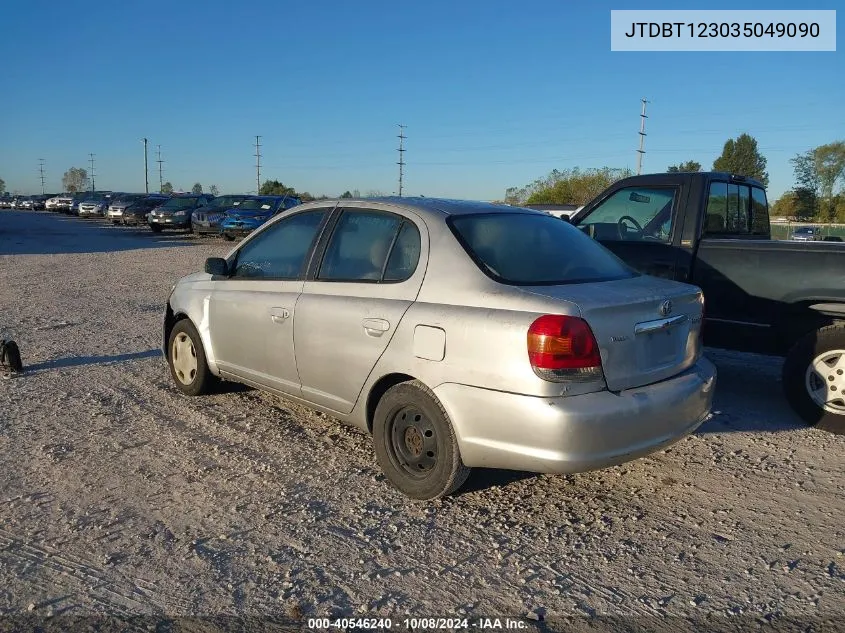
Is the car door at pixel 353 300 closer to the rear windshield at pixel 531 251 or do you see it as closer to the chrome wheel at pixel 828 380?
the rear windshield at pixel 531 251

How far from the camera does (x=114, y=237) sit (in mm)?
27938

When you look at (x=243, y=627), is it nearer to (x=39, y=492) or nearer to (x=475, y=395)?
(x=475, y=395)

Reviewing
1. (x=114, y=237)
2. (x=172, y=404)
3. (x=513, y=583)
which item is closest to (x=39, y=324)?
(x=172, y=404)

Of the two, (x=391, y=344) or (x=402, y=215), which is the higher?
(x=402, y=215)

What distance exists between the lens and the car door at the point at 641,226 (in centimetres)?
624

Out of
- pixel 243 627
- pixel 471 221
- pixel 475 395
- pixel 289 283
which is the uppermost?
pixel 471 221

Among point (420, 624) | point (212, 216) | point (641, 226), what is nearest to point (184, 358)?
point (420, 624)

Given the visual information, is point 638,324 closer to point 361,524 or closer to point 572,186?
point 361,524

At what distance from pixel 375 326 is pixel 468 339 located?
664 mm

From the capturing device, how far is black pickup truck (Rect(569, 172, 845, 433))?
5.20 m

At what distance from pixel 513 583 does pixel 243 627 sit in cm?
116

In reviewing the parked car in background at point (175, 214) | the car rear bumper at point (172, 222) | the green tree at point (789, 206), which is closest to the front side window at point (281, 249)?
the parked car in background at point (175, 214)

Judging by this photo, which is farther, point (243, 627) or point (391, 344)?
point (391, 344)

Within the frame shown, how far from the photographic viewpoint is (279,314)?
4.71 metres
